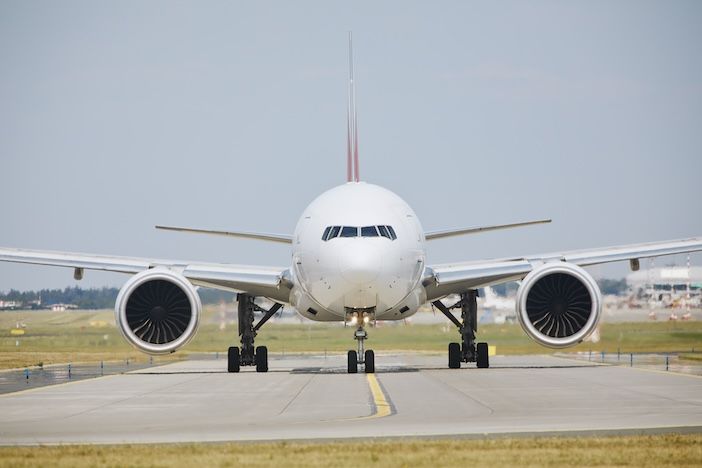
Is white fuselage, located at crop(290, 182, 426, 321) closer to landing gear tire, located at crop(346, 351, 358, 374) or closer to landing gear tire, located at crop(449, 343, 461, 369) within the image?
landing gear tire, located at crop(346, 351, 358, 374)

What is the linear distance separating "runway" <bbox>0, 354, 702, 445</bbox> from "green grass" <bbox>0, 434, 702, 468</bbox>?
1.04 m

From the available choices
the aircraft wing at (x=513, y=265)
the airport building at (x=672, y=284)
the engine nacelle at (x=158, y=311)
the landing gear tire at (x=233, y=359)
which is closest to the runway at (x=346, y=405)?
the engine nacelle at (x=158, y=311)

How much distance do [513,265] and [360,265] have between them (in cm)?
508

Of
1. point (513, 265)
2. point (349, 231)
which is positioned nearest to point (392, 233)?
point (349, 231)

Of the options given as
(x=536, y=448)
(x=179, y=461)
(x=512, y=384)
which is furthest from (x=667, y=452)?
(x=512, y=384)

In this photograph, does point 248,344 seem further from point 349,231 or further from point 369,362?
point 349,231

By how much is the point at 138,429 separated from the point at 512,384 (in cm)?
1030

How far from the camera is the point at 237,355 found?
32.1 m

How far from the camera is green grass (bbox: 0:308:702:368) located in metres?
43.8

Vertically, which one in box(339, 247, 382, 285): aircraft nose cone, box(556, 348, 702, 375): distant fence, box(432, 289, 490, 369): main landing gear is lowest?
box(556, 348, 702, 375): distant fence

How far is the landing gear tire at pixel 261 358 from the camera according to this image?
3222 cm

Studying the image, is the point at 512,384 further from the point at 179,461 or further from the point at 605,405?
the point at 179,461

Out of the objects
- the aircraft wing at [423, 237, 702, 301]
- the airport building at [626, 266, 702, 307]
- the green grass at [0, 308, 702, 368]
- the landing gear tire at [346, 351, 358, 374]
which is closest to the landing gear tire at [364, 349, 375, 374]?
the landing gear tire at [346, 351, 358, 374]

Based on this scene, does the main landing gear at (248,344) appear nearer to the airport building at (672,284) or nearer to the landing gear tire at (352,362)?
the landing gear tire at (352,362)
